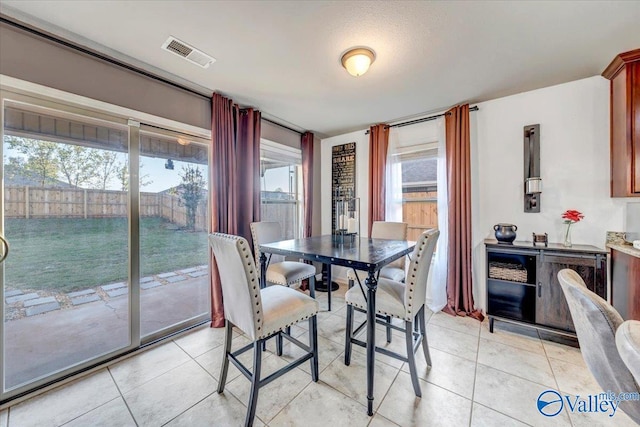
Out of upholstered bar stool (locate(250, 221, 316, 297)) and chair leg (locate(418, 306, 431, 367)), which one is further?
upholstered bar stool (locate(250, 221, 316, 297))

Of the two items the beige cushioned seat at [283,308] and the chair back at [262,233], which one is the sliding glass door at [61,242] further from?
the beige cushioned seat at [283,308]

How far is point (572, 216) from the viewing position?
2.29 metres

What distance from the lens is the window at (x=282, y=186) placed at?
3.48 m

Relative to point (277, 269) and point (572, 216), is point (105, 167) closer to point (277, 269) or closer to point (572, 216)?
point (277, 269)

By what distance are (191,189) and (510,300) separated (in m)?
3.55

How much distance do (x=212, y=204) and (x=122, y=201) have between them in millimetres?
753

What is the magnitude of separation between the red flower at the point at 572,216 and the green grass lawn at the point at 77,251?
389 cm

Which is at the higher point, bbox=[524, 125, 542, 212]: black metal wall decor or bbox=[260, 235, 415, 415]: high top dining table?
bbox=[524, 125, 542, 212]: black metal wall decor

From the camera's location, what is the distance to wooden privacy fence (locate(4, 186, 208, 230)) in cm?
168

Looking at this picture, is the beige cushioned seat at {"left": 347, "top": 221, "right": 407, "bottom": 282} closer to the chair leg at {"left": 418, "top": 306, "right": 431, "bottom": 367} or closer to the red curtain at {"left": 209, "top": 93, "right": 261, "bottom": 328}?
the chair leg at {"left": 418, "top": 306, "right": 431, "bottom": 367}

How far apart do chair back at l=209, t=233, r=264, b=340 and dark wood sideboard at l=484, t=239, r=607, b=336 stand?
7.91ft

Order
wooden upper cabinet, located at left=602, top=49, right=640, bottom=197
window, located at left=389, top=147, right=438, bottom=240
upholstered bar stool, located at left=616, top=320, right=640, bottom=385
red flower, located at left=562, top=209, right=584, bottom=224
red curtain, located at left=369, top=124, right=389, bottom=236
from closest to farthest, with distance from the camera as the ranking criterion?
upholstered bar stool, located at left=616, top=320, right=640, bottom=385 < wooden upper cabinet, located at left=602, top=49, right=640, bottom=197 < red flower, located at left=562, top=209, right=584, bottom=224 < window, located at left=389, top=147, right=438, bottom=240 < red curtain, located at left=369, top=124, right=389, bottom=236

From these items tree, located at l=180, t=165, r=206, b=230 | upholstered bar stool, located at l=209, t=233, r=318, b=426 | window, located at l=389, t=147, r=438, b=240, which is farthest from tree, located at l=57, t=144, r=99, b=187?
window, located at l=389, t=147, r=438, b=240

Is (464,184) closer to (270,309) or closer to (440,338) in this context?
(440,338)
